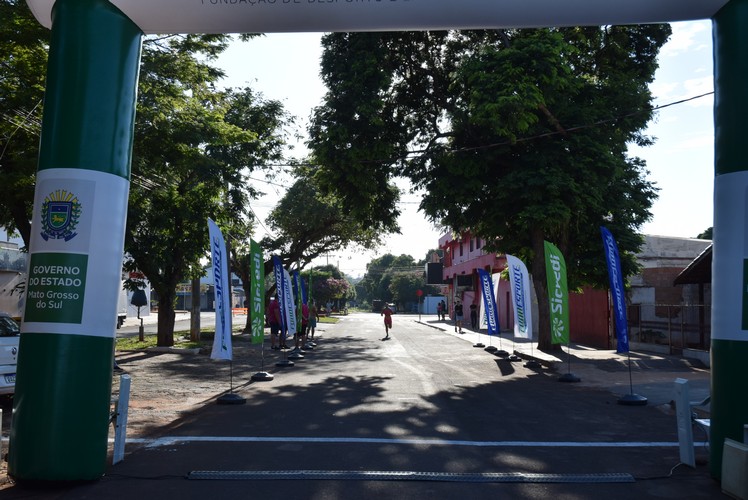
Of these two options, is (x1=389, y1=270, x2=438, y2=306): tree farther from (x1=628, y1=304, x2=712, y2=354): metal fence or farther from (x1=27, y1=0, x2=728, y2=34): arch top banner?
(x1=27, y1=0, x2=728, y2=34): arch top banner

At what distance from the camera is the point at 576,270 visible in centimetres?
2002

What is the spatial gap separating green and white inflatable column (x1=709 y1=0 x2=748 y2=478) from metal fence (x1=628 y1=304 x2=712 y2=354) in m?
13.2

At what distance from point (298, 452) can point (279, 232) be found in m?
31.5

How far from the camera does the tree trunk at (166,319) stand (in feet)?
72.1

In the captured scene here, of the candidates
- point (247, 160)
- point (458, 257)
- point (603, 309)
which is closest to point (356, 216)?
point (247, 160)

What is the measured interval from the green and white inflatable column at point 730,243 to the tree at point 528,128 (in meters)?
8.72

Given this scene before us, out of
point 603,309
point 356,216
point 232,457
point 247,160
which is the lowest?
point 232,457

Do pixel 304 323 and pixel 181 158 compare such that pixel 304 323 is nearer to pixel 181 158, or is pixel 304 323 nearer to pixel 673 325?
pixel 181 158

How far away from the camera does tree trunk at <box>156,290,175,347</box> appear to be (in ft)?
72.1

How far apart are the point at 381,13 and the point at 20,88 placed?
9.00m

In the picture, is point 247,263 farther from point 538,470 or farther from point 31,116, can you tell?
point 538,470

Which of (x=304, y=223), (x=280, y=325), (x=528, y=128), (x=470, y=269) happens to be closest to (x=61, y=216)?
(x=528, y=128)

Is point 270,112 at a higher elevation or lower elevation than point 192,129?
higher

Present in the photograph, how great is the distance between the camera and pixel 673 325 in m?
20.7
